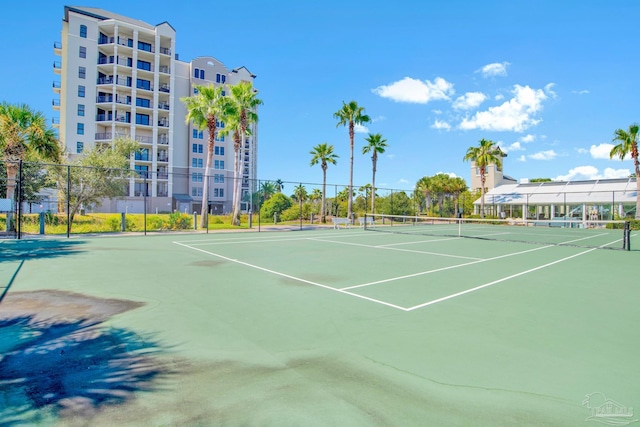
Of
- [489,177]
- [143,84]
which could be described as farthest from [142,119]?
[489,177]

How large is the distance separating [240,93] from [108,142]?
30.2 metres

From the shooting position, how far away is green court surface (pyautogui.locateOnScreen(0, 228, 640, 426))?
2.85 m

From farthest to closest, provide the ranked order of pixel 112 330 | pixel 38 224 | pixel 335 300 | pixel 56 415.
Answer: pixel 38 224, pixel 335 300, pixel 112 330, pixel 56 415

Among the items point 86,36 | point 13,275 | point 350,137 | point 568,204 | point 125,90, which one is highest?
point 86,36

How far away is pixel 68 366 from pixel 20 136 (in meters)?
22.8

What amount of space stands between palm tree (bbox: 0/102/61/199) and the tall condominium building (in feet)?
85.7

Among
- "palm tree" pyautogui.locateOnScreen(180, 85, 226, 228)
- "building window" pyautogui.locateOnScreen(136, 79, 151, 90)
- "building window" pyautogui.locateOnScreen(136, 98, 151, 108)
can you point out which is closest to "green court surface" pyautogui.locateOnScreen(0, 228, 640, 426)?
"palm tree" pyautogui.locateOnScreen(180, 85, 226, 228)

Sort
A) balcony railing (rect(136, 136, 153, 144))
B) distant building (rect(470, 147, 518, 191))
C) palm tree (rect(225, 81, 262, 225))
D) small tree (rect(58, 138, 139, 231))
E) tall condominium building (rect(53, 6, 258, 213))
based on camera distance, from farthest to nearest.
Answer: distant building (rect(470, 147, 518, 191)) → balcony railing (rect(136, 136, 153, 144)) → tall condominium building (rect(53, 6, 258, 213)) → palm tree (rect(225, 81, 262, 225)) → small tree (rect(58, 138, 139, 231))

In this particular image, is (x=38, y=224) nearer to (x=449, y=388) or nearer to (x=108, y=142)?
(x=449, y=388)

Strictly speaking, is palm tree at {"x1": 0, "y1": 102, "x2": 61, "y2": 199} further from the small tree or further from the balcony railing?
the balcony railing

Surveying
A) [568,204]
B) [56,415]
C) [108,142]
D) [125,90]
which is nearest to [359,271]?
[56,415]

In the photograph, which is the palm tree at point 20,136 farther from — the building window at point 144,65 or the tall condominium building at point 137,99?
the building window at point 144,65

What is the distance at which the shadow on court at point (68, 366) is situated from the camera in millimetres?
2887

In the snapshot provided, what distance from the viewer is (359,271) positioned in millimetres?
9227
